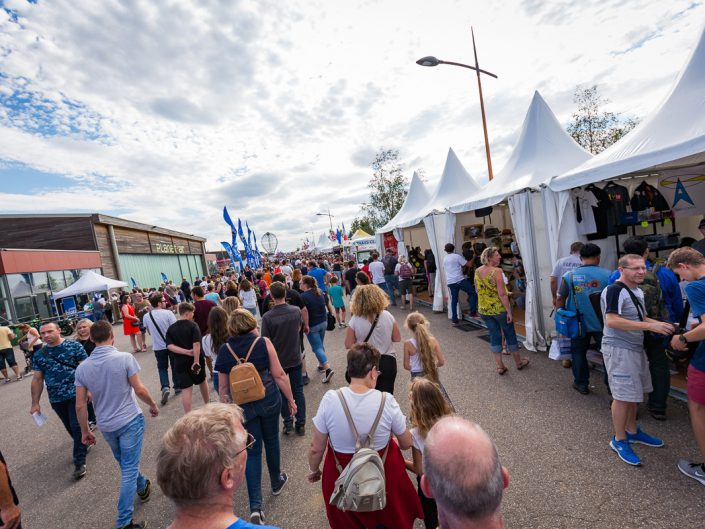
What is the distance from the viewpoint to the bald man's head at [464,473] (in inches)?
37.9

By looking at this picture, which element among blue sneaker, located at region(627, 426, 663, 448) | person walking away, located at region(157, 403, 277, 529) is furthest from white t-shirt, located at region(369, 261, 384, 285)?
person walking away, located at region(157, 403, 277, 529)

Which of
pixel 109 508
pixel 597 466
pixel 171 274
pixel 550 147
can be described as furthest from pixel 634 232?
pixel 171 274

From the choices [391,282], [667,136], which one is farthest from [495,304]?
[391,282]

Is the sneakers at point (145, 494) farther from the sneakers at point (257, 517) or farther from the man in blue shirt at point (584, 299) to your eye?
the man in blue shirt at point (584, 299)

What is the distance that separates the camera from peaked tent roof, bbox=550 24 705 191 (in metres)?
3.49

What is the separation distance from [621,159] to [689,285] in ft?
7.55

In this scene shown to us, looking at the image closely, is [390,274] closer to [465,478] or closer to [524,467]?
[524,467]

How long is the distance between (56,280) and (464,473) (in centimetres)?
2454

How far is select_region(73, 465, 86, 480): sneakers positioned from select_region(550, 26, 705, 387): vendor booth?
6969 millimetres

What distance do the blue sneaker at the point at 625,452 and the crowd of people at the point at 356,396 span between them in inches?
0.5

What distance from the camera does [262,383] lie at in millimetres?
2736

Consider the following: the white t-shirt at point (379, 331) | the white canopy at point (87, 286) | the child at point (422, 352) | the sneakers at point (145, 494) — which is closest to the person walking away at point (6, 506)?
the sneakers at point (145, 494)

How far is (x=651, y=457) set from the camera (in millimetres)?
2789

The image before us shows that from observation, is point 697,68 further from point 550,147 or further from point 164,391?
point 164,391
